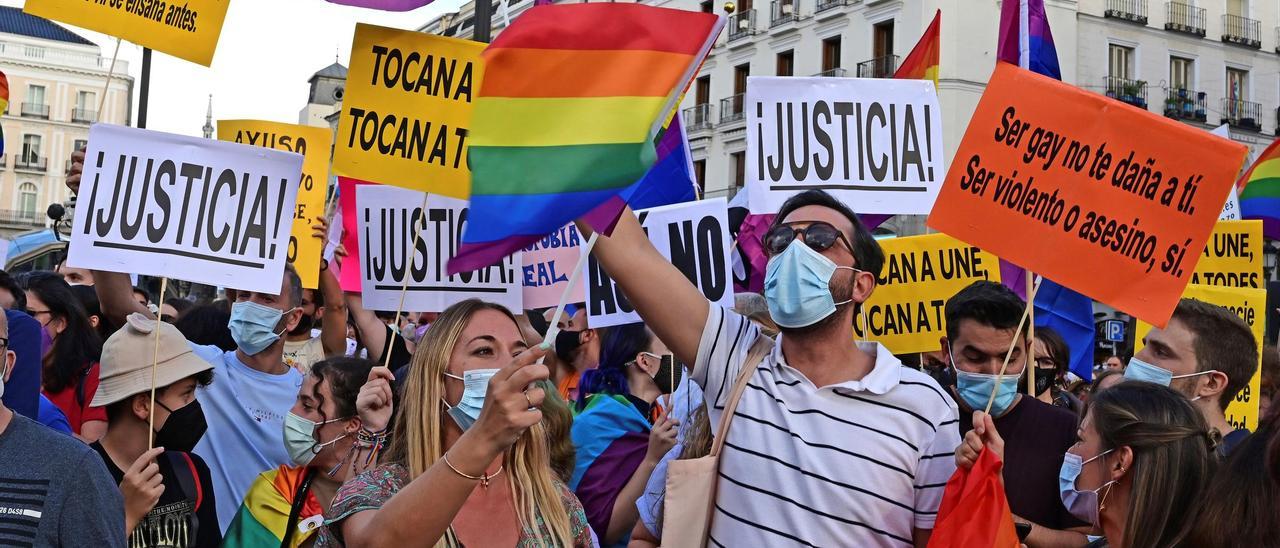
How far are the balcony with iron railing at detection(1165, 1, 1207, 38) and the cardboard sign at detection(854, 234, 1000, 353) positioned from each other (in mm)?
36220

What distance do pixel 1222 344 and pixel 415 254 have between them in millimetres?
3616

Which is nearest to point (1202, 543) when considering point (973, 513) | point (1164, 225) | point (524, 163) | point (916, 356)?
point (973, 513)

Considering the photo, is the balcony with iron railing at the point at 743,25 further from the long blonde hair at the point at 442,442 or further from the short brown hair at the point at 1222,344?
the long blonde hair at the point at 442,442

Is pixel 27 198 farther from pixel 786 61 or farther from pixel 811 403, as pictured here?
pixel 811 403

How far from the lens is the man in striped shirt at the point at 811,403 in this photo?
3424 millimetres

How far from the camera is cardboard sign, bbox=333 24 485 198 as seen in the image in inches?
215

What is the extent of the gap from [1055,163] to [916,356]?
4168mm

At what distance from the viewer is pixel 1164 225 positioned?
13.3 ft

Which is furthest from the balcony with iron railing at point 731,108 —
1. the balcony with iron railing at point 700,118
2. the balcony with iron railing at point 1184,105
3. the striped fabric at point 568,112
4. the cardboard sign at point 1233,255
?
the striped fabric at point 568,112

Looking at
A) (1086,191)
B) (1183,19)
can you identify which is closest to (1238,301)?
(1086,191)

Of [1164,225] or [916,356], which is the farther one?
[916,356]

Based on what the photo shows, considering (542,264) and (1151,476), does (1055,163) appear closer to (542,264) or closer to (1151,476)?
(1151,476)

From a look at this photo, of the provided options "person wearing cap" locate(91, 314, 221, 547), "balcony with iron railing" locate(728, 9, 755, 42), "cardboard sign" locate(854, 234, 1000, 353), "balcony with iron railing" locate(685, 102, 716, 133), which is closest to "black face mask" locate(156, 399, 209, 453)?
"person wearing cap" locate(91, 314, 221, 547)

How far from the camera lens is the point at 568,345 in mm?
7691
